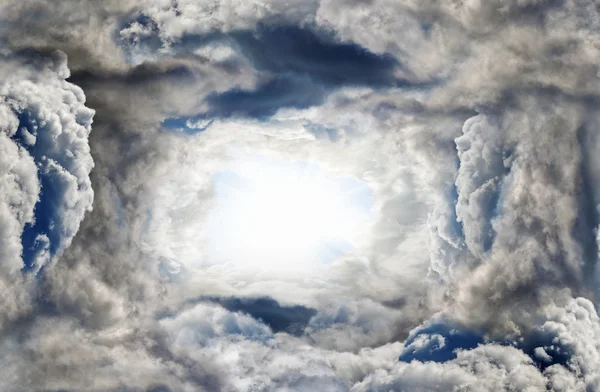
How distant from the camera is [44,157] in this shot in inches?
3642

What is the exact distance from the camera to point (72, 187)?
95.8m

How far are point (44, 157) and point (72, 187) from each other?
6844 millimetres
